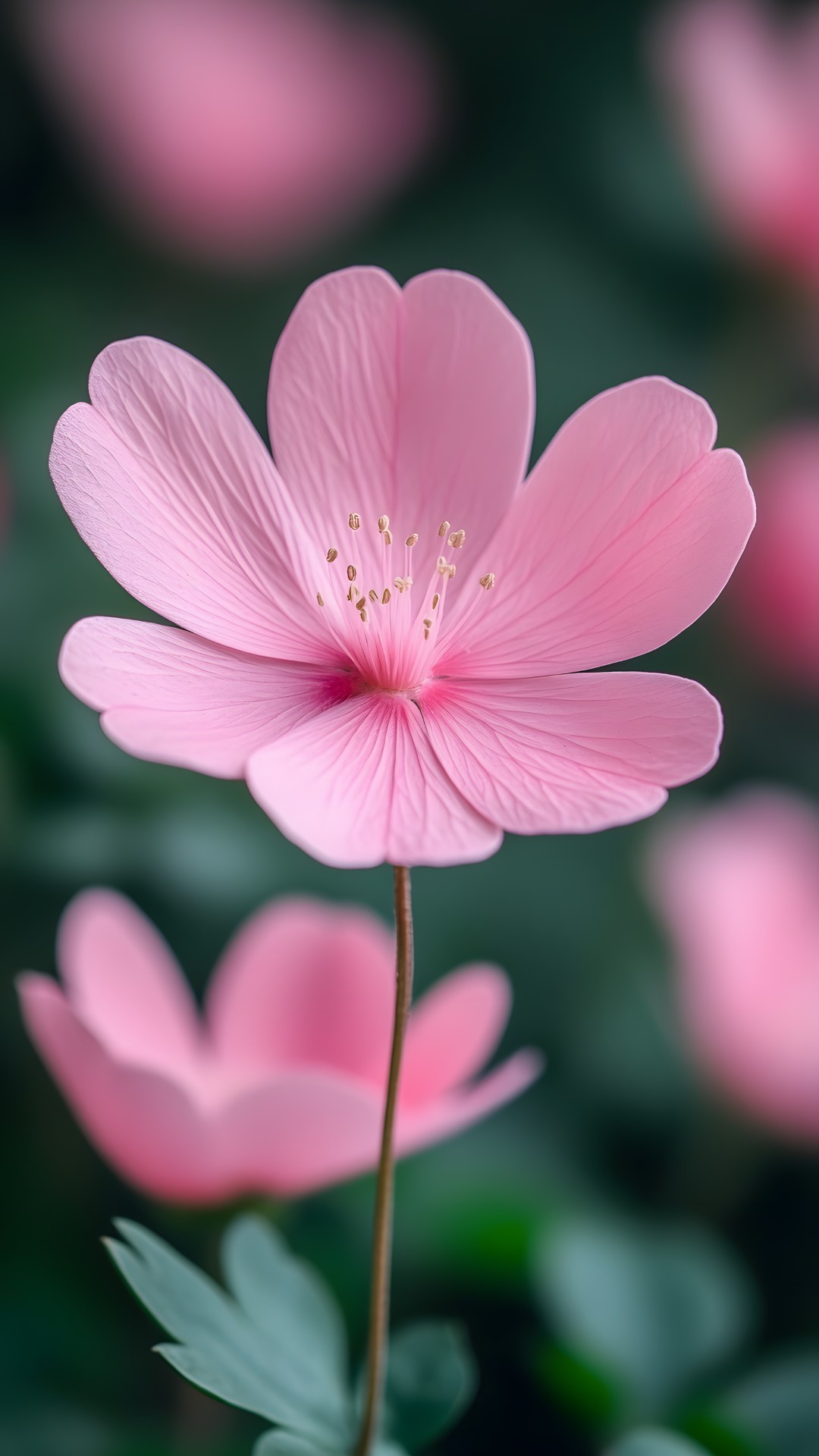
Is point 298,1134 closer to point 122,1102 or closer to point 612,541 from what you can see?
point 122,1102

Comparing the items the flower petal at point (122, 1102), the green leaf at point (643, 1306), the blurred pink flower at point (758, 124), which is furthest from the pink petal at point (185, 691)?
the blurred pink flower at point (758, 124)

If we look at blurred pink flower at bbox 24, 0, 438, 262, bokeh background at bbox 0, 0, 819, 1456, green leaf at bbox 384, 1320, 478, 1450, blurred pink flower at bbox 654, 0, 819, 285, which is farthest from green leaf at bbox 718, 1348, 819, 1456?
blurred pink flower at bbox 24, 0, 438, 262

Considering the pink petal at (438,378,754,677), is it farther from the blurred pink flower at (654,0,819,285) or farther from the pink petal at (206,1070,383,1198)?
the blurred pink flower at (654,0,819,285)

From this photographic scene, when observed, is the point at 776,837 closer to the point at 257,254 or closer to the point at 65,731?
the point at 65,731

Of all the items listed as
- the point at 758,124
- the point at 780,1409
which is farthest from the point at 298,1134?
the point at 758,124

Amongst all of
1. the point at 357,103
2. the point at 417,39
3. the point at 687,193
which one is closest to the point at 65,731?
the point at 357,103
